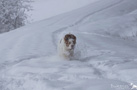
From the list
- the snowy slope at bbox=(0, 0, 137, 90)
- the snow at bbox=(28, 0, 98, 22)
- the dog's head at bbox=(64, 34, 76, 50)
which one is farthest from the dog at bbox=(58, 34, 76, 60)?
the snow at bbox=(28, 0, 98, 22)

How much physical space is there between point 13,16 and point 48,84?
51.5ft

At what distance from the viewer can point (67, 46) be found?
18.2 feet

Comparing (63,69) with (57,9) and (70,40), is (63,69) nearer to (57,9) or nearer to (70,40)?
(70,40)

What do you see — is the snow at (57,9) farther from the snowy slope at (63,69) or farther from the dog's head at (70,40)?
the dog's head at (70,40)

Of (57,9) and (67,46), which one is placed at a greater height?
(57,9)

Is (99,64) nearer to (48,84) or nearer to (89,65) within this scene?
(89,65)

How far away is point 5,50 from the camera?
24.2ft

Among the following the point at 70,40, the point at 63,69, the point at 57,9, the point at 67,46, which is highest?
the point at 57,9

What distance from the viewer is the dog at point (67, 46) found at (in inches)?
215

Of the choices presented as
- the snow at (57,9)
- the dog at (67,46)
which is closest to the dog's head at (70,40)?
the dog at (67,46)

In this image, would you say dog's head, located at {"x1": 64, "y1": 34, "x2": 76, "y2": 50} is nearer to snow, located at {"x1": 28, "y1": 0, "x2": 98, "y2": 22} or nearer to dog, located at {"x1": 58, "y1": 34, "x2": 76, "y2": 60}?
dog, located at {"x1": 58, "y1": 34, "x2": 76, "y2": 60}

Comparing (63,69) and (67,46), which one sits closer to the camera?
(63,69)

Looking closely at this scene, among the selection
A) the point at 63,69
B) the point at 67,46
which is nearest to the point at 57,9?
the point at 67,46

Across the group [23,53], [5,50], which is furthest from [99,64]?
[5,50]
